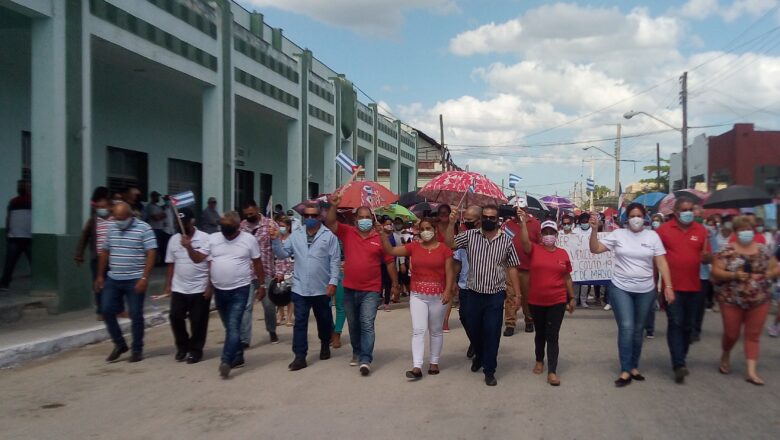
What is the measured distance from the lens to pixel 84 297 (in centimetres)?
1130

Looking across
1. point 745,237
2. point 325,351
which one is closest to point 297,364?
point 325,351

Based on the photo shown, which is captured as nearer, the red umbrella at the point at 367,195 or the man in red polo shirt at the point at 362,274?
the man in red polo shirt at the point at 362,274

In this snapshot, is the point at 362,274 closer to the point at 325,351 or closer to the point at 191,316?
the point at 325,351

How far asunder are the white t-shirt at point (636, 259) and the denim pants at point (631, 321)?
0.08 meters

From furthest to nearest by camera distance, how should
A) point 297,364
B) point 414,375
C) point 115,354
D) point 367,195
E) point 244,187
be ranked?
point 244,187
point 367,195
point 115,354
point 297,364
point 414,375

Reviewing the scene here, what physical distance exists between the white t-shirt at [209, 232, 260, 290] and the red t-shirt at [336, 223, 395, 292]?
3.48 ft

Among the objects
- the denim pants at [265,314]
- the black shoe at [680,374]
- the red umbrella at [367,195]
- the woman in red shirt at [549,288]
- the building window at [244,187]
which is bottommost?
the black shoe at [680,374]

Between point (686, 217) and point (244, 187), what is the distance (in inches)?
740

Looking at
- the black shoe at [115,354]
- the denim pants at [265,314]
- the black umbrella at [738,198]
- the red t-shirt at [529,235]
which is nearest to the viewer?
the black shoe at [115,354]

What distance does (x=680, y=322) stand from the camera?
A: 7.19 m

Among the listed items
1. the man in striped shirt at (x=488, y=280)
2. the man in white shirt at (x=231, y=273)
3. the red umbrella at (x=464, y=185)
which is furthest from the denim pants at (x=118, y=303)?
the red umbrella at (x=464, y=185)

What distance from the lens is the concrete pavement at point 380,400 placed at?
550 cm

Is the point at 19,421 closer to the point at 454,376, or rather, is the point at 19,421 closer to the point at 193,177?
the point at 454,376

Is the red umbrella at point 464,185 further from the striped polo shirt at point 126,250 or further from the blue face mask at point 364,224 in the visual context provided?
the striped polo shirt at point 126,250
